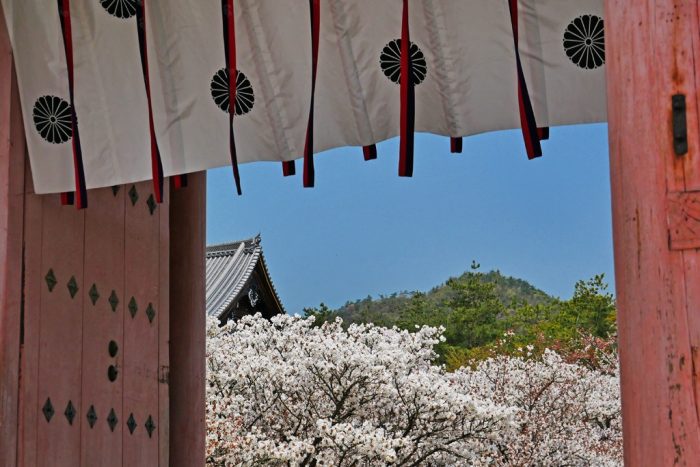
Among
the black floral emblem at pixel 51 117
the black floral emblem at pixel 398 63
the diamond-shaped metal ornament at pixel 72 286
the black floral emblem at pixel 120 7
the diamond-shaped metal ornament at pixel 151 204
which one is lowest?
the diamond-shaped metal ornament at pixel 72 286

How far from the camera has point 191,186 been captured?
4402mm

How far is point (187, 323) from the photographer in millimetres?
4297

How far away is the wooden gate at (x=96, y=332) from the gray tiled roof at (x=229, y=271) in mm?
14742

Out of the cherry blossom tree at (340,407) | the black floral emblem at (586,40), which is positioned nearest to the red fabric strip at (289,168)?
the black floral emblem at (586,40)

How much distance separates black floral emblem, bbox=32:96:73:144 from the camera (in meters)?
3.50

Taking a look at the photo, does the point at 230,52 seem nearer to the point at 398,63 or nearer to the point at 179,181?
the point at 398,63

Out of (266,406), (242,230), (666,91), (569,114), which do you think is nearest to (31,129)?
(569,114)

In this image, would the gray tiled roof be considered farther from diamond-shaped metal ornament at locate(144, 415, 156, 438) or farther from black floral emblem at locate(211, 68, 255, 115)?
black floral emblem at locate(211, 68, 255, 115)

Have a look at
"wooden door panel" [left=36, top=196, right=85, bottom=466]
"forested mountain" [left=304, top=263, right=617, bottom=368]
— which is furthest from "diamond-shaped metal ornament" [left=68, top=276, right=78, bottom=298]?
"forested mountain" [left=304, top=263, right=617, bottom=368]

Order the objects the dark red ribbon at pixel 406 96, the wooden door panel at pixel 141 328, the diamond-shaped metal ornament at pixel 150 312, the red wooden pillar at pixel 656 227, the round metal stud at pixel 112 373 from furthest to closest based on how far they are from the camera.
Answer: the diamond-shaped metal ornament at pixel 150 312 < the wooden door panel at pixel 141 328 < the round metal stud at pixel 112 373 < the dark red ribbon at pixel 406 96 < the red wooden pillar at pixel 656 227

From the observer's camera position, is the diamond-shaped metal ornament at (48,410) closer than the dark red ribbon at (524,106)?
No

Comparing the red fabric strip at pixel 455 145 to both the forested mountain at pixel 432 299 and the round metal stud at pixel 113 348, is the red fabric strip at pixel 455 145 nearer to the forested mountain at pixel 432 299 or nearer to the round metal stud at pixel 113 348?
the round metal stud at pixel 113 348

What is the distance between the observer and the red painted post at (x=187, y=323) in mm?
4219

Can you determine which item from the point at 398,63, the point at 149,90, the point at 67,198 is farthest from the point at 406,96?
the point at 67,198
